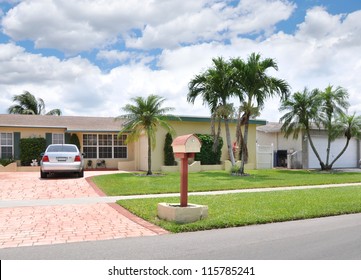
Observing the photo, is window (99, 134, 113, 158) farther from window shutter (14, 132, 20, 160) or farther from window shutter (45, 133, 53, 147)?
window shutter (14, 132, 20, 160)

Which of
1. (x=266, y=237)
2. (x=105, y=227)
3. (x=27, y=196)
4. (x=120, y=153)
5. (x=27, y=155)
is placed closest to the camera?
(x=266, y=237)

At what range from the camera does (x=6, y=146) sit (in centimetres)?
2489

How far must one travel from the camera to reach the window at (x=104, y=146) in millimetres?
25875

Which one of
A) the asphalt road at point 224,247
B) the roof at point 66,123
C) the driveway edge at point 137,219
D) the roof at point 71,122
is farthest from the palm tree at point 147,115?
the asphalt road at point 224,247

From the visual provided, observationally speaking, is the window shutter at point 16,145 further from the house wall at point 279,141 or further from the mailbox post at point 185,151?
the mailbox post at point 185,151

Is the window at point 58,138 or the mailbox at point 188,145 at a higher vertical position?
the window at point 58,138

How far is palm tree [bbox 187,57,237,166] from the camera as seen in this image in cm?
→ 2206

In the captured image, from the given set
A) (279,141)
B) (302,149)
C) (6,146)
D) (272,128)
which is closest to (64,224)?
(6,146)

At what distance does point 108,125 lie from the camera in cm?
2722

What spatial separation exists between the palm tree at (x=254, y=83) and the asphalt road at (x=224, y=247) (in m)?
13.7

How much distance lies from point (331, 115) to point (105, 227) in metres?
22.6

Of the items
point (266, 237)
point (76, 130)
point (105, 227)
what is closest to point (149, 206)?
point (105, 227)

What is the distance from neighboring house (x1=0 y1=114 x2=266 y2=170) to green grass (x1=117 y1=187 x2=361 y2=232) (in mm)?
12074
